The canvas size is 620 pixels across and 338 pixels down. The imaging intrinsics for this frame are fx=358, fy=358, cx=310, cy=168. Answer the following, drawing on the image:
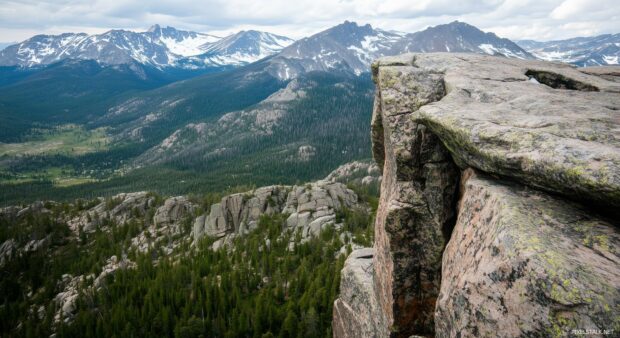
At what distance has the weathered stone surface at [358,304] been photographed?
1997 cm

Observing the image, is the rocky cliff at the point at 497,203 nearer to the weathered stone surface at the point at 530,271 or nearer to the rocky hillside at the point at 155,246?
the weathered stone surface at the point at 530,271

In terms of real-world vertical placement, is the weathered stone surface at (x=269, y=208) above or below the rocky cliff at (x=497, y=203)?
below

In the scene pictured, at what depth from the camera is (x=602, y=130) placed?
10.3 meters

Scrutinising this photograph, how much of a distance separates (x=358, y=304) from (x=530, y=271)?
1510cm

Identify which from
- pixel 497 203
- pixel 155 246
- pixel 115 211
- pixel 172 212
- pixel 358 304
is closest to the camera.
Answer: pixel 497 203

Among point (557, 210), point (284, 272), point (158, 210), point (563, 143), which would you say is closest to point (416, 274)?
point (557, 210)

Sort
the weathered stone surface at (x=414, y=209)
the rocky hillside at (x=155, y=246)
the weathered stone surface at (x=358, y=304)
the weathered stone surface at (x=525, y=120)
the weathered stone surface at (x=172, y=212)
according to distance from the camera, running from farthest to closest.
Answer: the weathered stone surface at (x=172, y=212), the rocky hillside at (x=155, y=246), the weathered stone surface at (x=358, y=304), the weathered stone surface at (x=414, y=209), the weathered stone surface at (x=525, y=120)

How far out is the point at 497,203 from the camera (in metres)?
10.3

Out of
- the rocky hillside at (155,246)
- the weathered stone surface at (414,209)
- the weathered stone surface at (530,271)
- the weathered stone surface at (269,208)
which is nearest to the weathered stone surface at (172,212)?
the rocky hillside at (155,246)

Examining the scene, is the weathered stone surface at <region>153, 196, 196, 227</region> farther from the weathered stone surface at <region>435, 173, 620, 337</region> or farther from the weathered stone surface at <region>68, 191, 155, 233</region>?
the weathered stone surface at <region>435, 173, 620, 337</region>

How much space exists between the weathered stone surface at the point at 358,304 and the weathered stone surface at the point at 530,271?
9.16 metres

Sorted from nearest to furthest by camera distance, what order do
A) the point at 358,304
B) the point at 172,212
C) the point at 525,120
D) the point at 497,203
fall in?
the point at 497,203
the point at 525,120
the point at 358,304
the point at 172,212

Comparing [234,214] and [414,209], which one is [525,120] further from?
[234,214]

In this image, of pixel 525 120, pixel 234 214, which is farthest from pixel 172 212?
pixel 525 120
